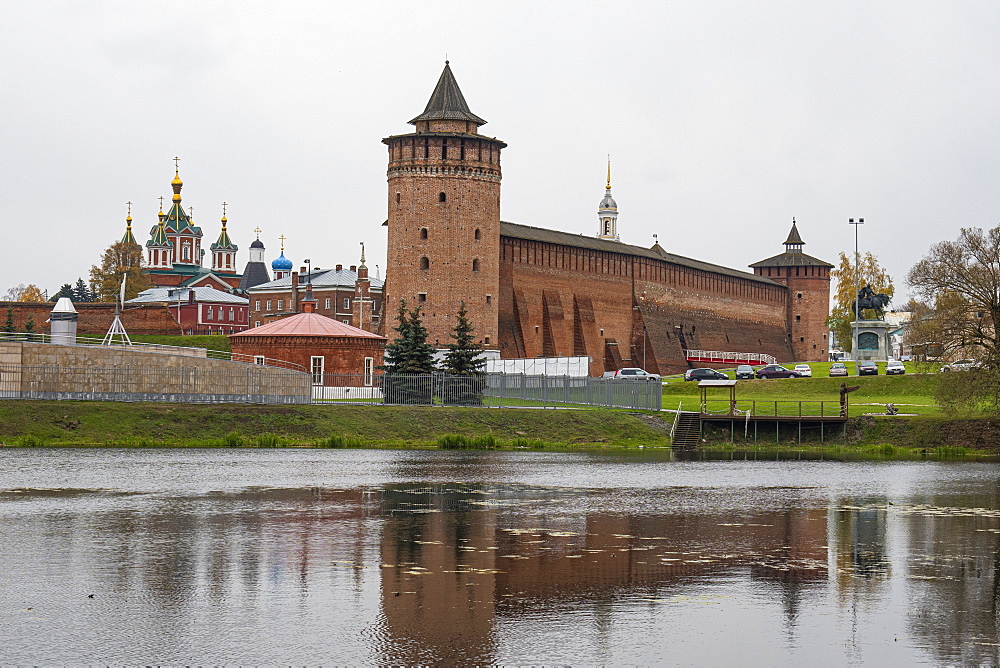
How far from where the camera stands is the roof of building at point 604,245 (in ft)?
246

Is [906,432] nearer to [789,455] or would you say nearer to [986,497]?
[789,455]

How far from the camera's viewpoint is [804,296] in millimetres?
109062

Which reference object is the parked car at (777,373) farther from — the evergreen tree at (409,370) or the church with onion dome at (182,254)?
the church with onion dome at (182,254)

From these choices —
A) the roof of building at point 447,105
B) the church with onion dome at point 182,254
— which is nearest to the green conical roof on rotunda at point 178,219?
the church with onion dome at point 182,254

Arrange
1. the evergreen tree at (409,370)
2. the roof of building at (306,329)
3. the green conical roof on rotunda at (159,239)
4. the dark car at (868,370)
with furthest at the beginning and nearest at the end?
the green conical roof on rotunda at (159,239)
the dark car at (868,370)
the roof of building at (306,329)
the evergreen tree at (409,370)

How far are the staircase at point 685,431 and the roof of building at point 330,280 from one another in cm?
5262

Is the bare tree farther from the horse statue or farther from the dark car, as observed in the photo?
the horse statue

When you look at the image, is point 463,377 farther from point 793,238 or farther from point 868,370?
point 793,238

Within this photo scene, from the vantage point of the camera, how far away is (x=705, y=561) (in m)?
13.6

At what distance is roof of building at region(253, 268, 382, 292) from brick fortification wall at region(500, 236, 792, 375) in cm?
1968

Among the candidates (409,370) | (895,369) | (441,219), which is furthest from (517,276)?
(409,370)

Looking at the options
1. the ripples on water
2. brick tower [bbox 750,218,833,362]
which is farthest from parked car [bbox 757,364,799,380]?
→ the ripples on water

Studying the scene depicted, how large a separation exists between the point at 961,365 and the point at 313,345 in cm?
2571

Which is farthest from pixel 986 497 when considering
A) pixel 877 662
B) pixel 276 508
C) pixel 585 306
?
pixel 585 306
